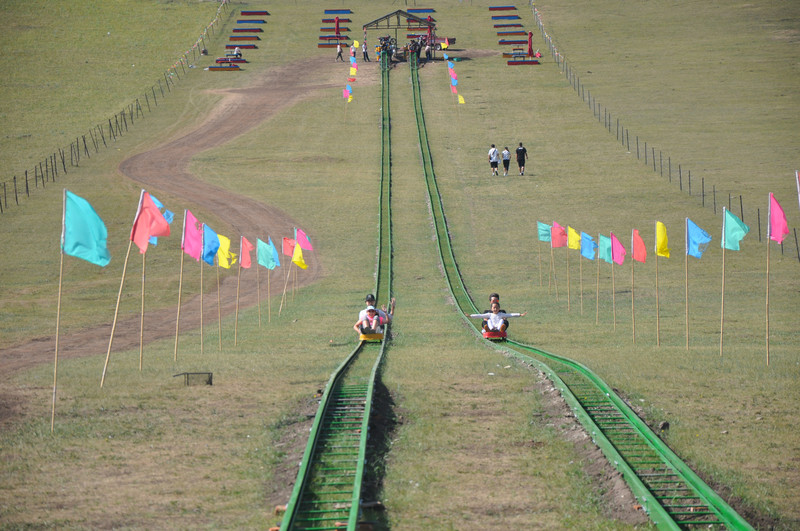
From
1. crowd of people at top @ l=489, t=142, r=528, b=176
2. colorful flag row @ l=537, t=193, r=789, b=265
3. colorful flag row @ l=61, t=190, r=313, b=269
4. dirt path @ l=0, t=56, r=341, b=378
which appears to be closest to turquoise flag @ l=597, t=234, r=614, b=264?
colorful flag row @ l=537, t=193, r=789, b=265

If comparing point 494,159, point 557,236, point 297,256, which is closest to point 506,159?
point 494,159

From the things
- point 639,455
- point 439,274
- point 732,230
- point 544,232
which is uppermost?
point 544,232

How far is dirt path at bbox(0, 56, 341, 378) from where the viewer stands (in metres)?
23.3

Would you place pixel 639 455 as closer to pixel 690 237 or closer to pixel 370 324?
pixel 690 237

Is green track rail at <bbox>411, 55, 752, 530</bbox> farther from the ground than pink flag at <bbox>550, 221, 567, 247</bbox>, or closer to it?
closer to it

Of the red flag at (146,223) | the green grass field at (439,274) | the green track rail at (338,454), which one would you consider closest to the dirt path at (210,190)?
the green grass field at (439,274)

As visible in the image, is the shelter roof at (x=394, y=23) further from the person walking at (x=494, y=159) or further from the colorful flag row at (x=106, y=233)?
the colorful flag row at (x=106, y=233)

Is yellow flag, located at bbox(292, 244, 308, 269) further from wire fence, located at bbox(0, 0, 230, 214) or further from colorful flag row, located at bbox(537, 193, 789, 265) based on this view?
wire fence, located at bbox(0, 0, 230, 214)

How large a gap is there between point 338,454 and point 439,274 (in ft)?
68.3

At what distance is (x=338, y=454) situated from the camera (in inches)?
467

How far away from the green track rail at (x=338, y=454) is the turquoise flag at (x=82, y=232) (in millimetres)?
4660

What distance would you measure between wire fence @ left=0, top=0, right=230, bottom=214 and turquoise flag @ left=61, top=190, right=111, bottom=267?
2957 cm

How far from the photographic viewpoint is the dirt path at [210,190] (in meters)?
23.3

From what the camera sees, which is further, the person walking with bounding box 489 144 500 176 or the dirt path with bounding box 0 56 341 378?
the person walking with bounding box 489 144 500 176
